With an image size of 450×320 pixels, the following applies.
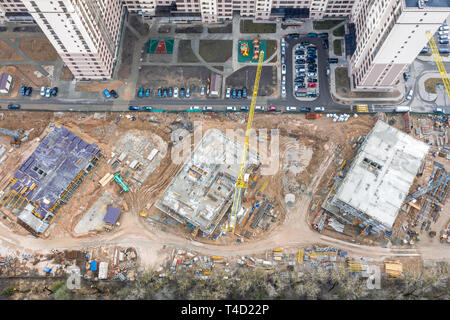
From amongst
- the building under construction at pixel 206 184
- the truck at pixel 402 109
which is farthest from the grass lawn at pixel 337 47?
the building under construction at pixel 206 184

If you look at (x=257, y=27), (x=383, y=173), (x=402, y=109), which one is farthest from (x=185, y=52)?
(x=383, y=173)

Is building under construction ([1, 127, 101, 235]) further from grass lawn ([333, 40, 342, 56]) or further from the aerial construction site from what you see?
grass lawn ([333, 40, 342, 56])

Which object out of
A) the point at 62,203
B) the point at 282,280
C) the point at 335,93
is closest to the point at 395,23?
the point at 335,93

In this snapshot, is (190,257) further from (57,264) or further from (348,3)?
(348,3)

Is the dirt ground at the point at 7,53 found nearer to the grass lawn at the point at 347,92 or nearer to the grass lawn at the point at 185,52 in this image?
the grass lawn at the point at 185,52

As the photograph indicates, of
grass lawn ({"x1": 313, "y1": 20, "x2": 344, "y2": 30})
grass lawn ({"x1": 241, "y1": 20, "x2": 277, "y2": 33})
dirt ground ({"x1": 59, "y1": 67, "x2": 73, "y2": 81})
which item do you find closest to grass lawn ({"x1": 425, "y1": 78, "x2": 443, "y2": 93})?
grass lawn ({"x1": 313, "y1": 20, "x2": 344, "y2": 30})

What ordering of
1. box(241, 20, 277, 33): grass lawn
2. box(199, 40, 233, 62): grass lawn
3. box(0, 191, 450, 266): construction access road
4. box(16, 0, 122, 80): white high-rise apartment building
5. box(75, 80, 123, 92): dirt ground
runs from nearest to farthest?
box(16, 0, 122, 80): white high-rise apartment building, box(0, 191, 450, 266): construction access road, box(75, 80, 123, 92): dirt ground, box(199, 40, 233, 62): grass lawn, box(241, 20, 277, 33): grass lawn
